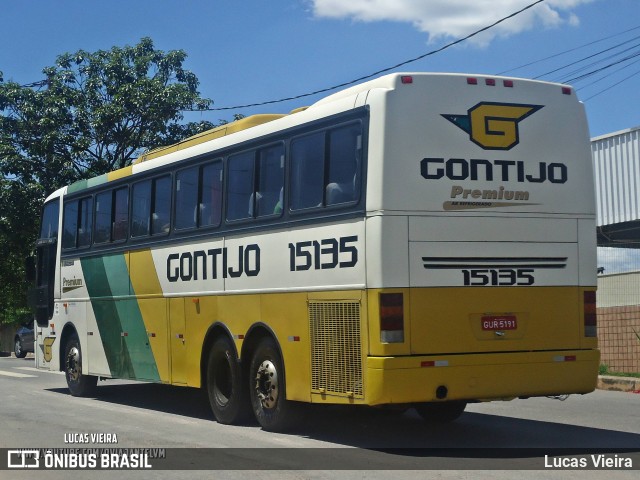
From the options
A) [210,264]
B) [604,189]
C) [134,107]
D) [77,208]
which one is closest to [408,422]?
[210,264]

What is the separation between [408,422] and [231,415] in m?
2.17

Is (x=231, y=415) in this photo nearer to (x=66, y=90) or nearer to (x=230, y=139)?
(x=230, y=139)

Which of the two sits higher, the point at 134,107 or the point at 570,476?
the point at 134,107

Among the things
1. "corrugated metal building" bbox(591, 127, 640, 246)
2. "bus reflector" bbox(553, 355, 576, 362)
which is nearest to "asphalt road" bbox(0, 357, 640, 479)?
"bus reflector" bbox(553, 355, 576, 362)

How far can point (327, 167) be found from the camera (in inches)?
428

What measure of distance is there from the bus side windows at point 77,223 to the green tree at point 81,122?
14.3 meters

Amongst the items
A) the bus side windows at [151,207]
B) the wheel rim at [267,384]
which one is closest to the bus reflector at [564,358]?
the wheel rim at [267,384]

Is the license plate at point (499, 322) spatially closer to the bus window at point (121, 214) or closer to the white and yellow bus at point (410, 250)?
the white and yellow bus at point (410, 250)

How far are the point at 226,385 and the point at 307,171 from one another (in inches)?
130

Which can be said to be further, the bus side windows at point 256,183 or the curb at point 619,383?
A: the curb at point 619,383

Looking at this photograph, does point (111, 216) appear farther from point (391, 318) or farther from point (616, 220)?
point (616, 220)

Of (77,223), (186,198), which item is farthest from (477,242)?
(77,223)

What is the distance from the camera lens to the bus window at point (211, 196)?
43.1 ft

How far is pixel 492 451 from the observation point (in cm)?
1010
